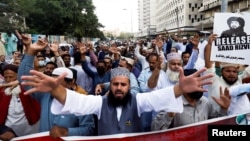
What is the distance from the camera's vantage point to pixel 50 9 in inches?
1686

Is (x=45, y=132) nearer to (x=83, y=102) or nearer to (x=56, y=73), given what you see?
(x=83, y=102)

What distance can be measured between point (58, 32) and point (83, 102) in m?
45.0

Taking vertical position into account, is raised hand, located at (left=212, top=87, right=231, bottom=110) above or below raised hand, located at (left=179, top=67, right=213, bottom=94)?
below

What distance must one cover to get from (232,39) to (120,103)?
2.36 meters

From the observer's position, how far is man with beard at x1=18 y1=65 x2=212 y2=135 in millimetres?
2949

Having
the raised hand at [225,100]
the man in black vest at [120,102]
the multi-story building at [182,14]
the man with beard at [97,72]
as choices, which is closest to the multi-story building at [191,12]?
the multi-story building at [182,14]

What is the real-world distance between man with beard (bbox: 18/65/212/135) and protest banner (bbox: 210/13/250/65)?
196 centimetres

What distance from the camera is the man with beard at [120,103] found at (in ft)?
9.68

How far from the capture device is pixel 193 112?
3.51 meters

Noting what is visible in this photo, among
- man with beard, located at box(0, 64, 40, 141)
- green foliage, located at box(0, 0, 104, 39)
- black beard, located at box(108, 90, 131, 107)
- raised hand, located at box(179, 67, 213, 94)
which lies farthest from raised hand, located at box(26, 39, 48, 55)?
green foliage, located at box(0, 0, 104, 39)

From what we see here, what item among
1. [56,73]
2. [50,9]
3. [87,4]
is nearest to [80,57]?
[56,73]

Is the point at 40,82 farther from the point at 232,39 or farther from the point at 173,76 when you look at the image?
the point at 232,39

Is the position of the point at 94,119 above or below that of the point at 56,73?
below

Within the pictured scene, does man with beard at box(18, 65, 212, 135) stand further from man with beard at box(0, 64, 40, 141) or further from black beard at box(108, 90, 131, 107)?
man with beard at box(0, 64, 40, 141)
